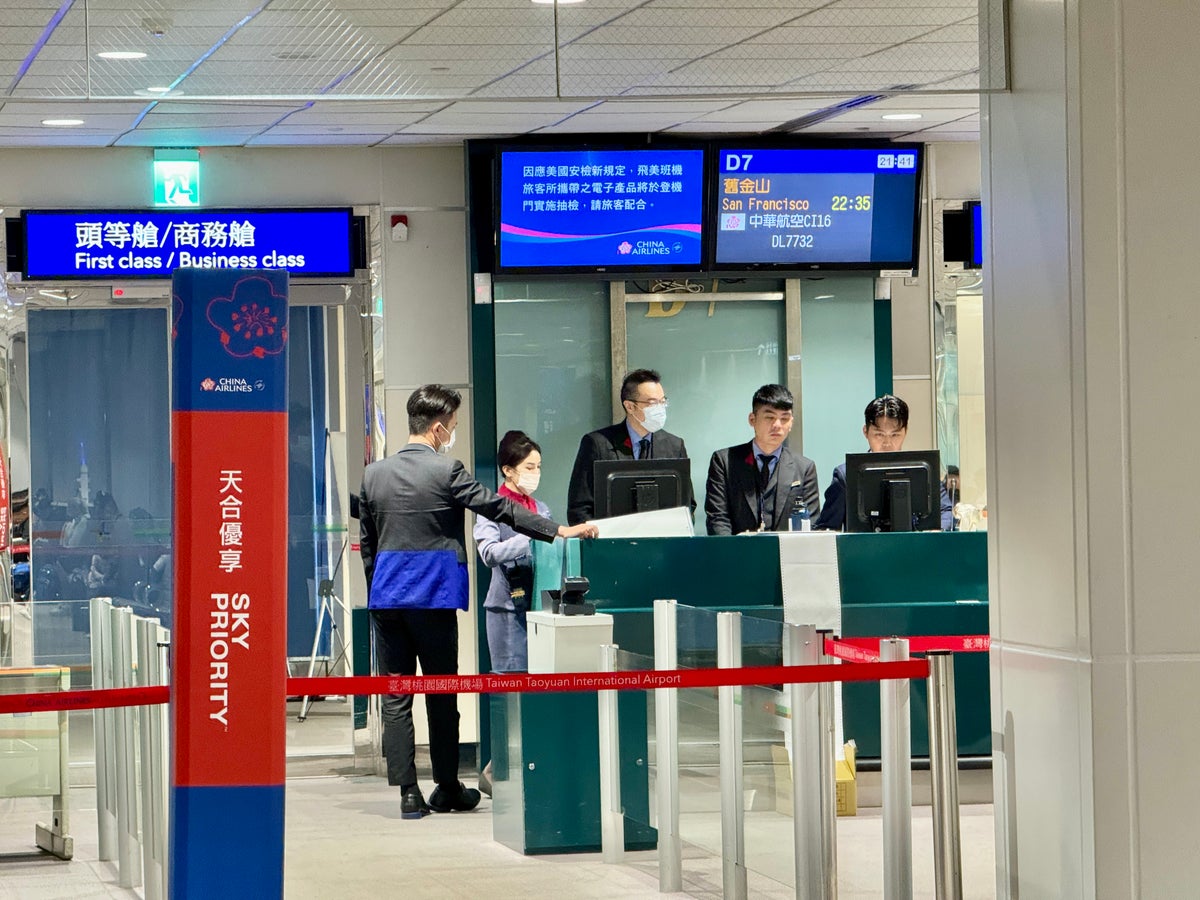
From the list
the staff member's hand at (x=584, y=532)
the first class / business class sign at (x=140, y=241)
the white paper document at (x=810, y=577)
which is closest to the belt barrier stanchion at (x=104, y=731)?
the staff member's hand at (x=584, y=532)

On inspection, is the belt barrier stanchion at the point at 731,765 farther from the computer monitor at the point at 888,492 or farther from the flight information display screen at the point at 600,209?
the flight information display screen at the point at 600,209

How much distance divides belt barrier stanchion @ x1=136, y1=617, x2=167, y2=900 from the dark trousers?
4.98 ft

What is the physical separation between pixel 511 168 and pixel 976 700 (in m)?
3.52

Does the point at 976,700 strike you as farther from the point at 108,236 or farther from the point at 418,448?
the point at 108,236

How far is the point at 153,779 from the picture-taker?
5.39 meters

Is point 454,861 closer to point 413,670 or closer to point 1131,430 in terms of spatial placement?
point 413,670

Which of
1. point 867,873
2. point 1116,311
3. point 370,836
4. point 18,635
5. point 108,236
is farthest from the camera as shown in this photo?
point 108,236

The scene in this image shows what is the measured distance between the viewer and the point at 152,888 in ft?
17.4

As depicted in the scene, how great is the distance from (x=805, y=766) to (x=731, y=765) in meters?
0.51

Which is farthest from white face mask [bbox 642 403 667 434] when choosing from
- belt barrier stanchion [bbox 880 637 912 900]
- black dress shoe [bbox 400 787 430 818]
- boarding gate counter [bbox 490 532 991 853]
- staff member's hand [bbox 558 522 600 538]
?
belt barrier stanchion [bbox 880 637 912 900]

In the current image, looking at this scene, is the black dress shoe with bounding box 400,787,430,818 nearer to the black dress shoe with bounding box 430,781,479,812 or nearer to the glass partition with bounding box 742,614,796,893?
Result: the black dress shoe with bounding box 430,781,479,812

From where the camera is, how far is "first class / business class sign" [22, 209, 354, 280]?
856cm

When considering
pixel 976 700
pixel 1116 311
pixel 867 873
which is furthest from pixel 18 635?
pixel 1116 311

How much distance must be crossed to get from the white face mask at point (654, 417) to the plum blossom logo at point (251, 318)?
4321 millimetres
